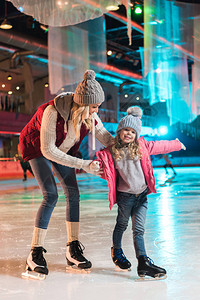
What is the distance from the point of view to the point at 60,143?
237 cm

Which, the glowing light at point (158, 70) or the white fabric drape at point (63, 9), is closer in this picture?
the white fabric drape at point (63, 9)

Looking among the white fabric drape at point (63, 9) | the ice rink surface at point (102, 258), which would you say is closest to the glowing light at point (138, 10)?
the white fabric drape at point (63, 9)

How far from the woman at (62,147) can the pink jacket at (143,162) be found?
6 cm

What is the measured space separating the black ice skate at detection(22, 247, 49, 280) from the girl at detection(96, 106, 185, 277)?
15.0 inches

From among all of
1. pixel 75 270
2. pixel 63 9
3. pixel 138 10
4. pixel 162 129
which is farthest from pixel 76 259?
pixel 162 129

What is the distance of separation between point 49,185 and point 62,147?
0.22 meters

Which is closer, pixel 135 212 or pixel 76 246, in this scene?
pixel 135 212

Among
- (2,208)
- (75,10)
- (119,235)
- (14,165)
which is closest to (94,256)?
(119,235)

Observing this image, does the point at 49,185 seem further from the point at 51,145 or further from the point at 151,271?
the point at 151,271

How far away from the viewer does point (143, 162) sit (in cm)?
226

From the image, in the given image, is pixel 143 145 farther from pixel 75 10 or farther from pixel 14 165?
pixel 14 165

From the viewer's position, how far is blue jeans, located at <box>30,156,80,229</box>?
93.3 inches

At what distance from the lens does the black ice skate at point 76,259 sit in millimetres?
2332

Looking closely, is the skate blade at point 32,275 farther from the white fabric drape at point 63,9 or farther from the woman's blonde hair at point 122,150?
the white fabric drape at point 63,9
